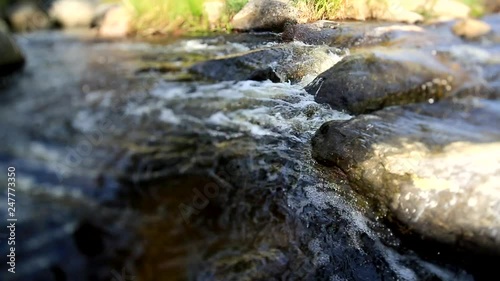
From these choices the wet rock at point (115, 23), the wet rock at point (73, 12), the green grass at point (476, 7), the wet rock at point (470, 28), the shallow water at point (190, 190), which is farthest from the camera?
the wet rock at point (73, 12)

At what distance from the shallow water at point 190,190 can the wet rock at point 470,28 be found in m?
0.65

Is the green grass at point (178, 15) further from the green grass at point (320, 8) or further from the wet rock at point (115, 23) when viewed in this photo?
the wet rock at point (115, 23)

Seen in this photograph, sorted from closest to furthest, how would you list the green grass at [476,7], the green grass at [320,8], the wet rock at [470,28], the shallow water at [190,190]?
Answer: the green grass at [320,8], the green grass at [476,7], the wet rock at [470,28], the shallow water at [190,190]

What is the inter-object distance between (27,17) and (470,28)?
430 cm

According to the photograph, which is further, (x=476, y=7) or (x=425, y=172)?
(x=425, y=172)

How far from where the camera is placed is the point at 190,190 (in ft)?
10.3

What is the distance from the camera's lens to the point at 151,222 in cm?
293

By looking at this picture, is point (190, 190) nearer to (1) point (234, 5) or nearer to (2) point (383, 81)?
(2) point (383, 81)

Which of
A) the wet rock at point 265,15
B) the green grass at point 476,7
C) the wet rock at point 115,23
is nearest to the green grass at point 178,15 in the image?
the wet rock at point 265,15

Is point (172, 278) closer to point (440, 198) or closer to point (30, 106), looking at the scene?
point (440, 198)

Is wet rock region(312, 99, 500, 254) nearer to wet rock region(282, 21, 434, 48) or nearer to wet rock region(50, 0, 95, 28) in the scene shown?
wet rock region(282, 21, 434, 48)

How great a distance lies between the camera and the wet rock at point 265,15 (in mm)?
935

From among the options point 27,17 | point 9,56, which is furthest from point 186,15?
point 9,56

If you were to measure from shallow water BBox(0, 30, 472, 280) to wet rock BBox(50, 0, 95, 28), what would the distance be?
576 millimetres
